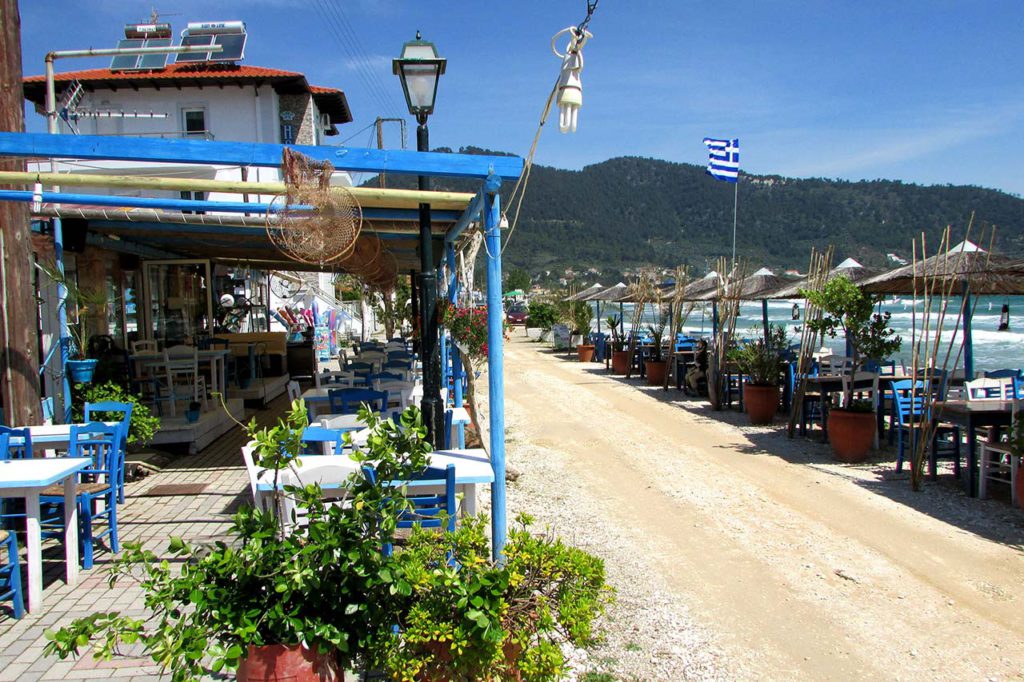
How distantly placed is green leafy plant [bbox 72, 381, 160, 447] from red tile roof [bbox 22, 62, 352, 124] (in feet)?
52.7

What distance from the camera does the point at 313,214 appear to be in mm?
4215

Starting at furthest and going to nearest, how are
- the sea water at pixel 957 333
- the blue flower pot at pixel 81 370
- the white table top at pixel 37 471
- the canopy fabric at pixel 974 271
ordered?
the sea water at pixel 957 333 → the blue flower pot at pixel 81 370 → the canopy fabric at pixel 974 271 → the white table top at pixel 37 471

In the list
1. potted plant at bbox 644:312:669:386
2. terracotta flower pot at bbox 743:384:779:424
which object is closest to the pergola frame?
terracotta flower pot at bbox 743:384:779:424

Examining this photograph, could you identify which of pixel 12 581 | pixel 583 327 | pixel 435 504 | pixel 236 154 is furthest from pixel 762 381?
pixel 583 327

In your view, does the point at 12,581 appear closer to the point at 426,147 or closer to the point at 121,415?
the point at 121,415

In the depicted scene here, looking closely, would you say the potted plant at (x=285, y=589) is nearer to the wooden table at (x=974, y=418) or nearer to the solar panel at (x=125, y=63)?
the wooden table at (x=974, y=418)

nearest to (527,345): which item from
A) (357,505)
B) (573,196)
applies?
(357,505)

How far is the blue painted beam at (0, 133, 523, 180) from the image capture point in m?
3.70

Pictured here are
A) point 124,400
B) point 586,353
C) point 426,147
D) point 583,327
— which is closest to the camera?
point 426,147

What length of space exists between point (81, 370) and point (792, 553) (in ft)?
21.9

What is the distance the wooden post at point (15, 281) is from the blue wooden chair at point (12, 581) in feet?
9.24

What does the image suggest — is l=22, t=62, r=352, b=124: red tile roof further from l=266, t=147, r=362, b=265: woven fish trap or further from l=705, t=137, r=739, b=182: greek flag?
l=266, t=147, r=362, b=265: woven fish trap

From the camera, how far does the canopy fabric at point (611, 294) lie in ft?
69.6

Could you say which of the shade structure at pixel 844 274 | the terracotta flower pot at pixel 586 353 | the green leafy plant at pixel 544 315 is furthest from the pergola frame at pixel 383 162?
the green leafy plant at pixel 544 315
